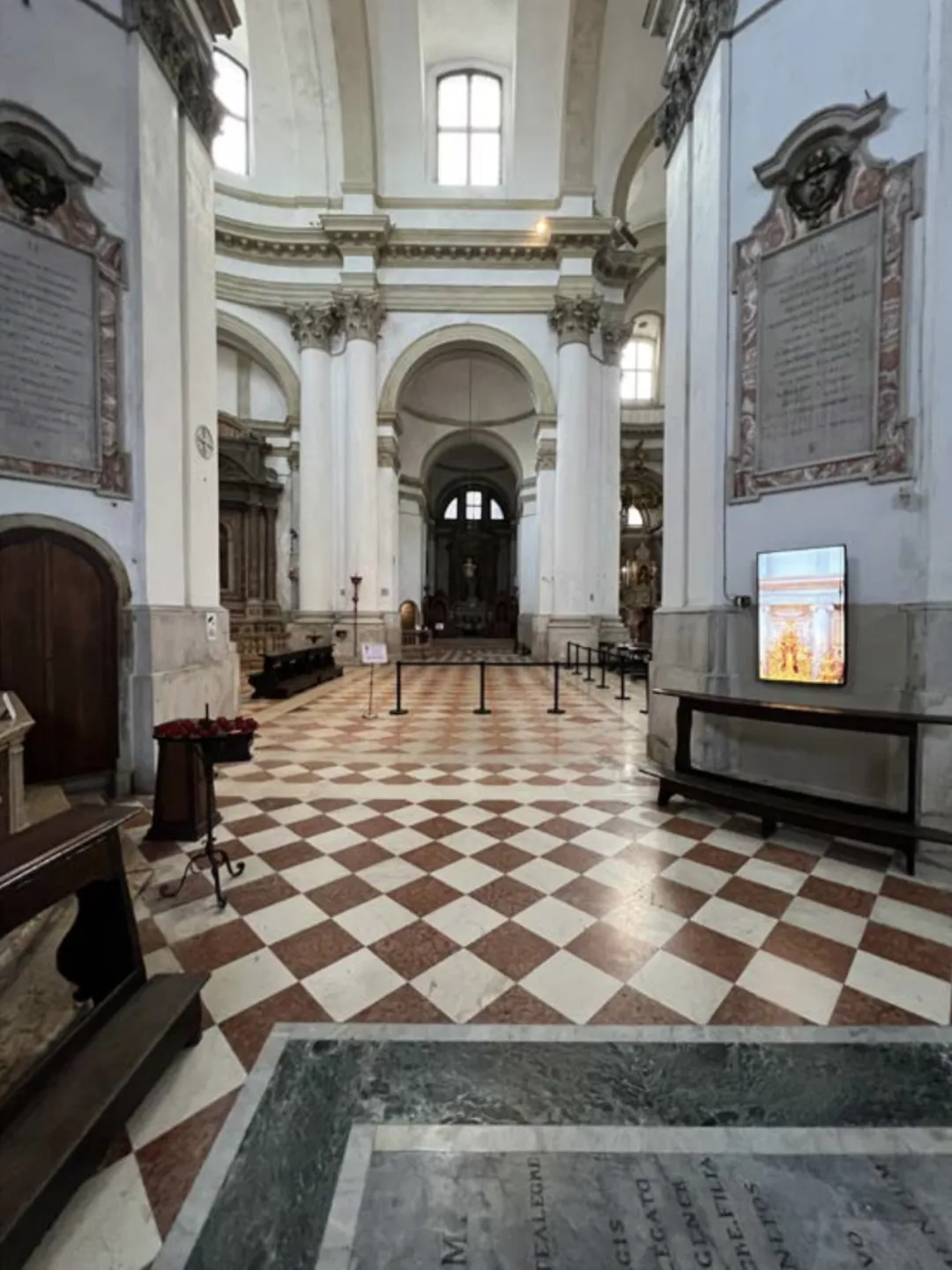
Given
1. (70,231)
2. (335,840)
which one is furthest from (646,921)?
(70,231)

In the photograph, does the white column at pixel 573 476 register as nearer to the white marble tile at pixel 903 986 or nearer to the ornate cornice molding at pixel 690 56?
the ornate cornice molding at pixel 690 56

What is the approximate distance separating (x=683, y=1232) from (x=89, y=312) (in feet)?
19.9

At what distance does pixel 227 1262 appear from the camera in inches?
49.3

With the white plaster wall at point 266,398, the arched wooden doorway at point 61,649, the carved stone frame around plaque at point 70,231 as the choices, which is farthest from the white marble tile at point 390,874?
the white plaster wall at point 266,398

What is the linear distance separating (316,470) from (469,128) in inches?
398

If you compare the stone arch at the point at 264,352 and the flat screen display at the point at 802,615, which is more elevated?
the stone arch at the point at 264,352

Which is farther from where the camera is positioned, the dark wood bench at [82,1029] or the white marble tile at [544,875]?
the white marble tile at [544,875]

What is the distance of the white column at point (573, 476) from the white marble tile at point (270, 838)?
10.9 metres

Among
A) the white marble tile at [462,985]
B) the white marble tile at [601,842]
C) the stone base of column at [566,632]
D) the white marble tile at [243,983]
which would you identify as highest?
the stone base of column at [566,632]

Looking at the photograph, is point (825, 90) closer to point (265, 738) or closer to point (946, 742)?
point (946, 742)

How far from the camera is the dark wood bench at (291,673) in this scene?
957cm

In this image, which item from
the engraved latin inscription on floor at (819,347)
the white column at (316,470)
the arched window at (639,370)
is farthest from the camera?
the arched window at (639,370)

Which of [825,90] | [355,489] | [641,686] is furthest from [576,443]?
[825,90]

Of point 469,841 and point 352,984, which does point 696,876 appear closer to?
point 469,841
